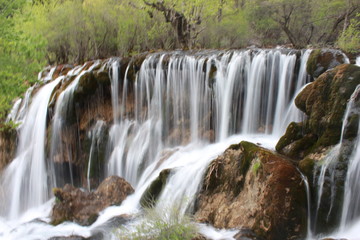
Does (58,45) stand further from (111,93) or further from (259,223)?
(259,223)

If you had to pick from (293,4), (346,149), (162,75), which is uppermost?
(293,4)

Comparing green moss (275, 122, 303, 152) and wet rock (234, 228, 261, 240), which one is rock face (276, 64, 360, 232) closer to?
green moss (275, 122, 303, 152)

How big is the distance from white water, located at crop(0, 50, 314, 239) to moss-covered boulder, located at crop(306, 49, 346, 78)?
0.32 metres

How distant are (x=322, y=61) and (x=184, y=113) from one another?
4.80 meters

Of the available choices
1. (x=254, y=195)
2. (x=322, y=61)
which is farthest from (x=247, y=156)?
(x=322, y=61)

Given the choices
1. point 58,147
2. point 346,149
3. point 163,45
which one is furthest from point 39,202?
point 163,45

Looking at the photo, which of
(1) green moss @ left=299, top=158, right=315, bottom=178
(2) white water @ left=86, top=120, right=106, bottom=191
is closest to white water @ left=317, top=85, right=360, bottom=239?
(1) green moss @ left=299, top=158, right=315, bottom=178

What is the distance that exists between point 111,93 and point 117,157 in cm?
264

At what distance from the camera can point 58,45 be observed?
68.8ft

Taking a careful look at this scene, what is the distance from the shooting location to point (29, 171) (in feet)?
40.2

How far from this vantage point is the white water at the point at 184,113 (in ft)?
29.3

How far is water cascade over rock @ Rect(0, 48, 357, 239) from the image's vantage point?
6352mm

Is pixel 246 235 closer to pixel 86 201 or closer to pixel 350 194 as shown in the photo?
pixel 350 194

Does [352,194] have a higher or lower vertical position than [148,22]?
lower
